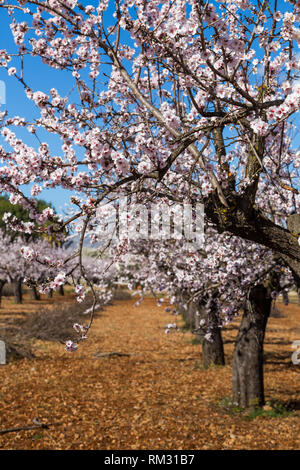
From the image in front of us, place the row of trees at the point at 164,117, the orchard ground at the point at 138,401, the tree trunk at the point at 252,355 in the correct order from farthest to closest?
the tree trunk at the point at 252,355
the orchard ground at the point at 138,401
the row of trees at the point at 164,117

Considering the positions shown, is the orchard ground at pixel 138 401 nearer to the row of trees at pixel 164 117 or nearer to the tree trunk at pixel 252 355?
the tree trunk at pixel 252 355

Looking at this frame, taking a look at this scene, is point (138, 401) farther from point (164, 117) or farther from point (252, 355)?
point (164, 117)

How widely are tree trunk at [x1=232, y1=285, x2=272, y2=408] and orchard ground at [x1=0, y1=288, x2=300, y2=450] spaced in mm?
334

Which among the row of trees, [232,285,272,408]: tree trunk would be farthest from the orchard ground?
the row of trees

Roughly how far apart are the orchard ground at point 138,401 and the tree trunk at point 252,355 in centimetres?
33

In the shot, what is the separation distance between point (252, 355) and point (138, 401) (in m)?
2.90

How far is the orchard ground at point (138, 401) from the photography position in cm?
712

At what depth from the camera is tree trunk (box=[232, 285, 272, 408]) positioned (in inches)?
347

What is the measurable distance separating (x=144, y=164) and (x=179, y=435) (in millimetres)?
5571

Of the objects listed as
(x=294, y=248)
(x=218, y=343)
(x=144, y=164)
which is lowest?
(x=218, y=343)

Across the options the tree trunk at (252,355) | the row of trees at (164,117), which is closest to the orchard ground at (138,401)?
the tree trunk at (252,355)
